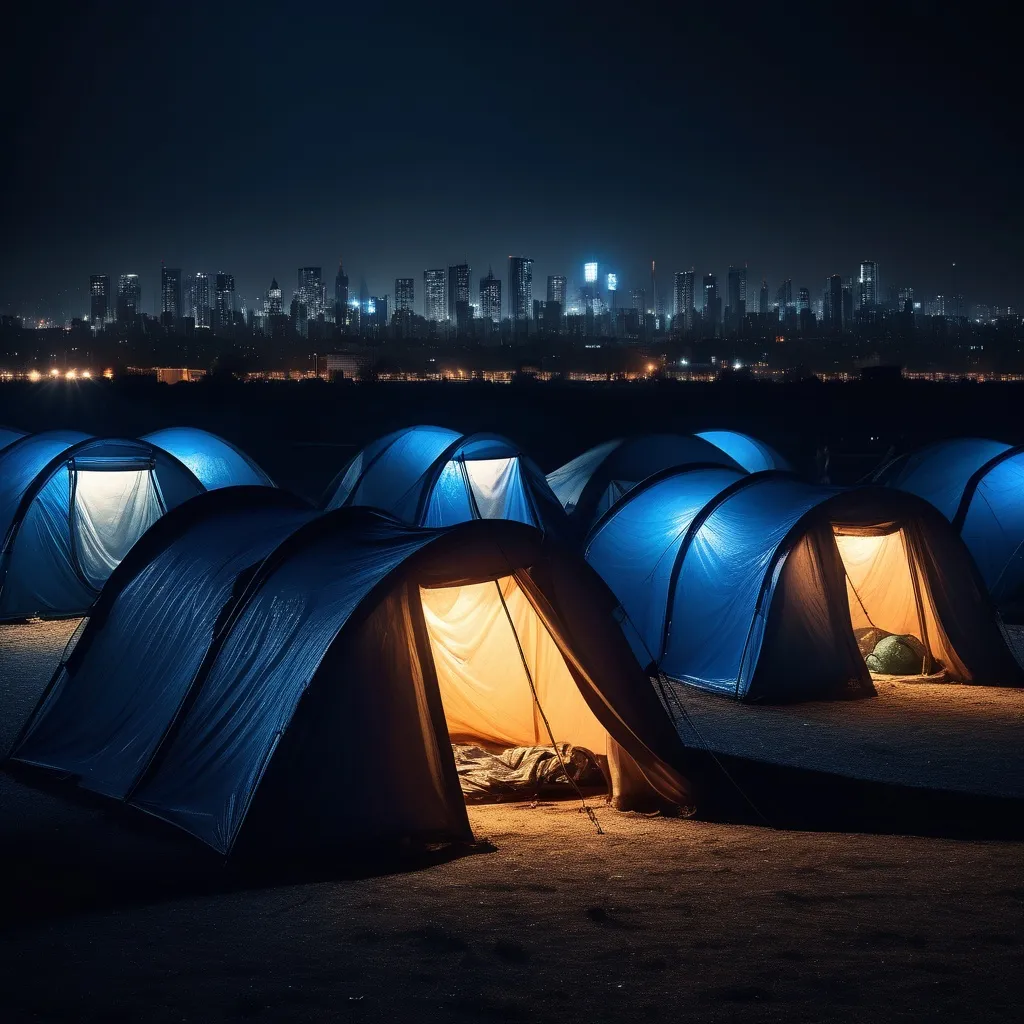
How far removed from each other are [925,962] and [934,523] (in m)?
8.86

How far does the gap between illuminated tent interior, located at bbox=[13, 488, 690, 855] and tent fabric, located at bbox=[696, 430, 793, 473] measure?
737 inches

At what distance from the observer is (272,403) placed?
72.1 metres

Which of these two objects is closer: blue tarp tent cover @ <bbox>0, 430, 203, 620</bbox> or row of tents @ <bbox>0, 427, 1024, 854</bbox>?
row of tents @ <bbox>0, 427, 1024, 854</bbox>

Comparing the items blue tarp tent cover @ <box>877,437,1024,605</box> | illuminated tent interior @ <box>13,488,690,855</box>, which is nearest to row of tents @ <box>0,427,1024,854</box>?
illuminated tent interior @ <box>13,488,690,855</box>

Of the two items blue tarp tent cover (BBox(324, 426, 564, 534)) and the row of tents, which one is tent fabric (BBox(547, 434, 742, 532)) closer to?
blue tarp tent cover (BBox(324, 426, 564, 534))

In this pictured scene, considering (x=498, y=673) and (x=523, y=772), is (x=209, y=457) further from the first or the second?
(x=523, y=772)

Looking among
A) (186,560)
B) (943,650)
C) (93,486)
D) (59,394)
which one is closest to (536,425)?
(59,394)

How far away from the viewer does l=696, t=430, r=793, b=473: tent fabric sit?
2820 centimetres

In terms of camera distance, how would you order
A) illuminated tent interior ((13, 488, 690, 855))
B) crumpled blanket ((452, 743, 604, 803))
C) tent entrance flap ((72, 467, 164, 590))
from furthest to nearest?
tent entrance flap ((72, 467, 164, 590)), crumpled blanket ((452, 743, 604, 803)), illuminated tent interior ((13, 488, 690, 855))

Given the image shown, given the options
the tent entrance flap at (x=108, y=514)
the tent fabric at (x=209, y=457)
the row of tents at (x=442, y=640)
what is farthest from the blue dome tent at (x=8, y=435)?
the row of tents at (x=442, y=640)

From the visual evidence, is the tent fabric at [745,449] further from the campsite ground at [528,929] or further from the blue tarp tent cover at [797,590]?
the campsite ground at [528,929]

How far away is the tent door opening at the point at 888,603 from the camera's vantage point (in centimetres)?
1436

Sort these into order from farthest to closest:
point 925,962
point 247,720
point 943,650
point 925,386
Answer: point 925,386, point 943,650, point 247,720, point 925,962

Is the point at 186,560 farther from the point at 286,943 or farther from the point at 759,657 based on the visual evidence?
the point at 759,657
